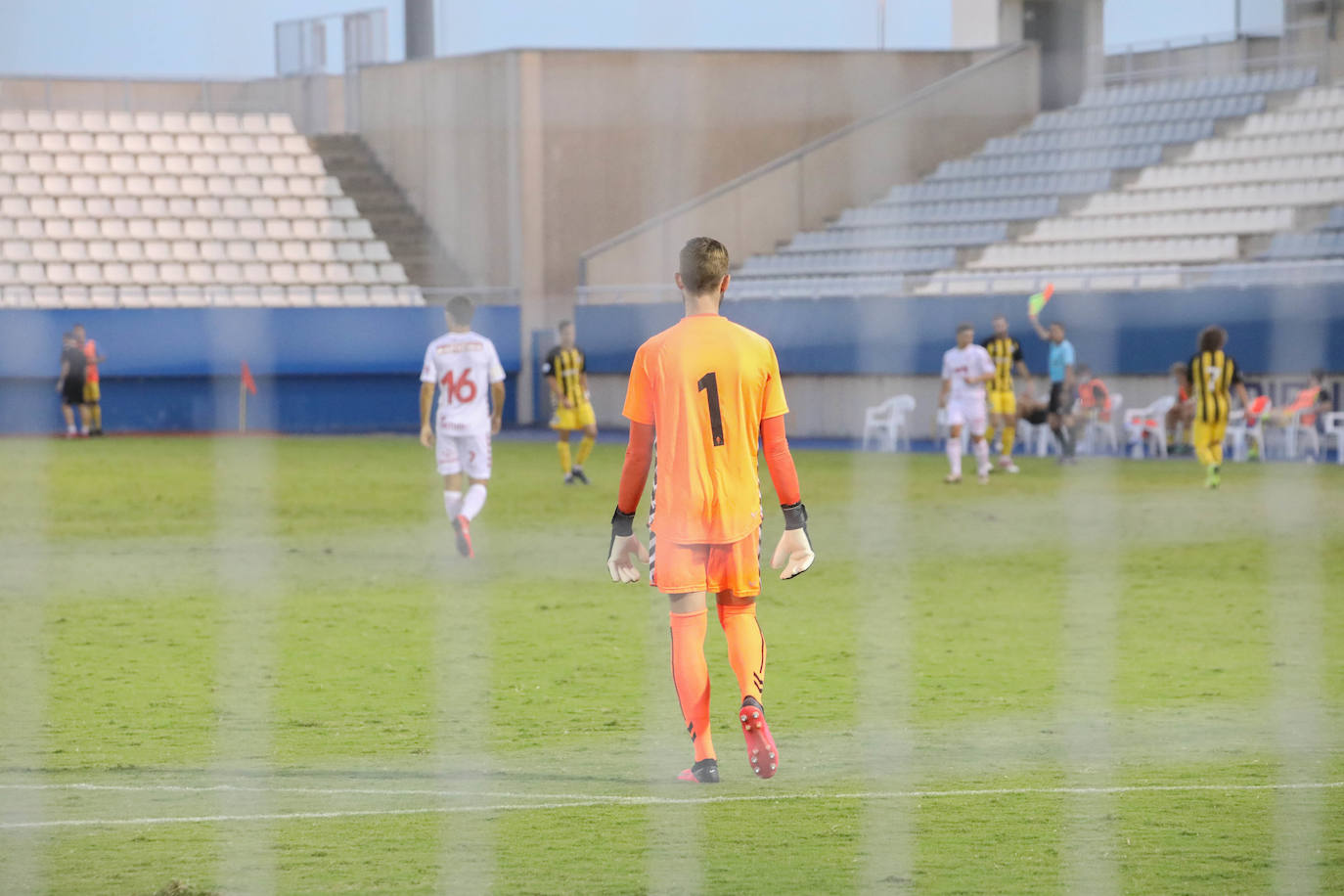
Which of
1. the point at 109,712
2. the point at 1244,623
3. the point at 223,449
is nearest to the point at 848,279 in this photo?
the point at 223,449

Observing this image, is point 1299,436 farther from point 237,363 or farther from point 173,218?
point 173,218

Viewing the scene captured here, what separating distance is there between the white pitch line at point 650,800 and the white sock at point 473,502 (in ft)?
23.2

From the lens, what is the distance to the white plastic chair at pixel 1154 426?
71.5 feet

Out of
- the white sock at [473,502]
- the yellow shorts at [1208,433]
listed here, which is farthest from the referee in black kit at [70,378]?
the yellow shorts at [1208,433]

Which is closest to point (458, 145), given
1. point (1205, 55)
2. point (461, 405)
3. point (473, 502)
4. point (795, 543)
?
point (1205, 55)

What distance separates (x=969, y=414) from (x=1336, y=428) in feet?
15.9

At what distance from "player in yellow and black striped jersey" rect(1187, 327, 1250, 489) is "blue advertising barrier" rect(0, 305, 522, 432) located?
537 inches

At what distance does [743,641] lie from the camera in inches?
211

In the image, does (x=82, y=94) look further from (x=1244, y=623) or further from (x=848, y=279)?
(x=1244, y=623)

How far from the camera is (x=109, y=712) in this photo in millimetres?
6828

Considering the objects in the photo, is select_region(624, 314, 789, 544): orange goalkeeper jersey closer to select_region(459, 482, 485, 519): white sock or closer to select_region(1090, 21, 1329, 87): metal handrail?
select_region(459, 482, 485, 519): white sock

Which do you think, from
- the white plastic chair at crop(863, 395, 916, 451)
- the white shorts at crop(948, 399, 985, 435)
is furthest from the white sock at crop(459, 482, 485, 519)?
the white plastic chair at crop(863, 395, 916, 451)

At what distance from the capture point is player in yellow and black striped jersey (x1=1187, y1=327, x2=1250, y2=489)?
1638 centimetres

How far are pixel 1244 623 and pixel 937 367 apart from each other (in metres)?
15.4
